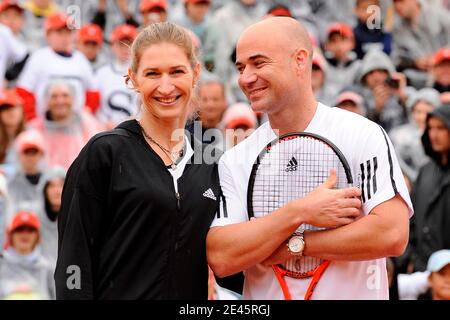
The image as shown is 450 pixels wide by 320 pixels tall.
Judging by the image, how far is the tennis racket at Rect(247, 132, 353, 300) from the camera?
14.5 feet

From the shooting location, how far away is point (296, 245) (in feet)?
14.3

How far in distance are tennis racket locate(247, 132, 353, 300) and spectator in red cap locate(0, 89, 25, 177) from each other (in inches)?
192

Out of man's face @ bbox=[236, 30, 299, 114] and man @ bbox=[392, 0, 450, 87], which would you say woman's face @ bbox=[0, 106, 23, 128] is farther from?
man's face @ bbox=[236, 30, 299, 114]

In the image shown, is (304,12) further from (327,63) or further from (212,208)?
(212,208)

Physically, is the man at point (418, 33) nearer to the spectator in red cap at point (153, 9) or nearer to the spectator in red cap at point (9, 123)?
the spectator in red cap at point (153, 9)

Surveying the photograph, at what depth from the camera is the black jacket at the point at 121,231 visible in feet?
14.1

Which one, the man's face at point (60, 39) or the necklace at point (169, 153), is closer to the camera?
the necklace at point (169, 153)

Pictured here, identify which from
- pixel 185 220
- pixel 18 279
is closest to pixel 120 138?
pixel 185 220

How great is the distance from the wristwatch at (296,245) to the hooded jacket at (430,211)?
358cm

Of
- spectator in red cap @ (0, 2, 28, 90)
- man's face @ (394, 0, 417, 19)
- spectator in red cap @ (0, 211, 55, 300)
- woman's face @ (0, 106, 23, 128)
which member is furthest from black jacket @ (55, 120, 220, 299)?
man's face @ (394, 0, 417, 19)

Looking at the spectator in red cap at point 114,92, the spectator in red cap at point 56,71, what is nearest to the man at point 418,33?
the spectator in red cap at point 114,92

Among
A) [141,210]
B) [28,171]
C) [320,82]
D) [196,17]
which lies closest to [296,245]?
[141,210]

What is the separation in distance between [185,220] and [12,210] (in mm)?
4336

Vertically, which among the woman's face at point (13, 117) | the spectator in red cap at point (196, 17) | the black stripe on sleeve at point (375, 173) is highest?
the spectator in red cap at point (196, 17)
